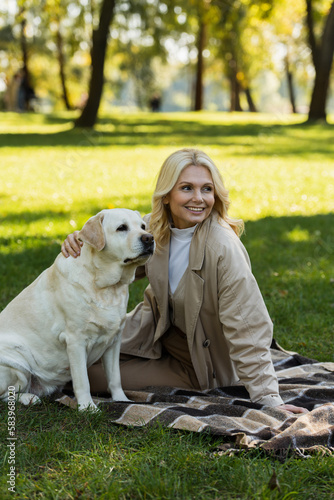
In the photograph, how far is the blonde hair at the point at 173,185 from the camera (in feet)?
13.9

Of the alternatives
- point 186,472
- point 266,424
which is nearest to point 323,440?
point 266,424

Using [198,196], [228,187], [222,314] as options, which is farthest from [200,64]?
[222,314]

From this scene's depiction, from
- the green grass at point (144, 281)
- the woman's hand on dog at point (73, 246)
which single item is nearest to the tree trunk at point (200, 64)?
the green grass at point (144, 281)

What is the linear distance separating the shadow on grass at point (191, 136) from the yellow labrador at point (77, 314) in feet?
40.7

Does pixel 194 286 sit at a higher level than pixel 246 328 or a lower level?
higher

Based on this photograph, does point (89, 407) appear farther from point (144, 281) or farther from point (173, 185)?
point (144, 281)

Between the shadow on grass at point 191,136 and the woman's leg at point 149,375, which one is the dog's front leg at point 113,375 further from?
the shadow on grass at point 191,136

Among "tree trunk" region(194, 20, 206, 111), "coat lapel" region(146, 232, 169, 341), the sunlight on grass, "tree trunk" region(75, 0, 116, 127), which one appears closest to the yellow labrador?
"coat lapel" region(146, 232, 169, 341)

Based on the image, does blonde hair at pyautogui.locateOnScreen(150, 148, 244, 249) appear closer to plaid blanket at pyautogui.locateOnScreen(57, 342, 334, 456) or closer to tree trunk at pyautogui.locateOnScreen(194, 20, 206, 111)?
plaid blanket at pyautogui.locateOnScreen(57, 342, 334, 456)

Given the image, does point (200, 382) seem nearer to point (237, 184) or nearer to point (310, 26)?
point (237, 184)

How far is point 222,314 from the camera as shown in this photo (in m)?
4.01

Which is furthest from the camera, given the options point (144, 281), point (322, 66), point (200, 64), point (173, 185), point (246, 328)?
point (200, 64)

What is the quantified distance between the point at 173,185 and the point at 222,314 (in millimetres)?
982

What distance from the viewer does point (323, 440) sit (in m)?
3.45
